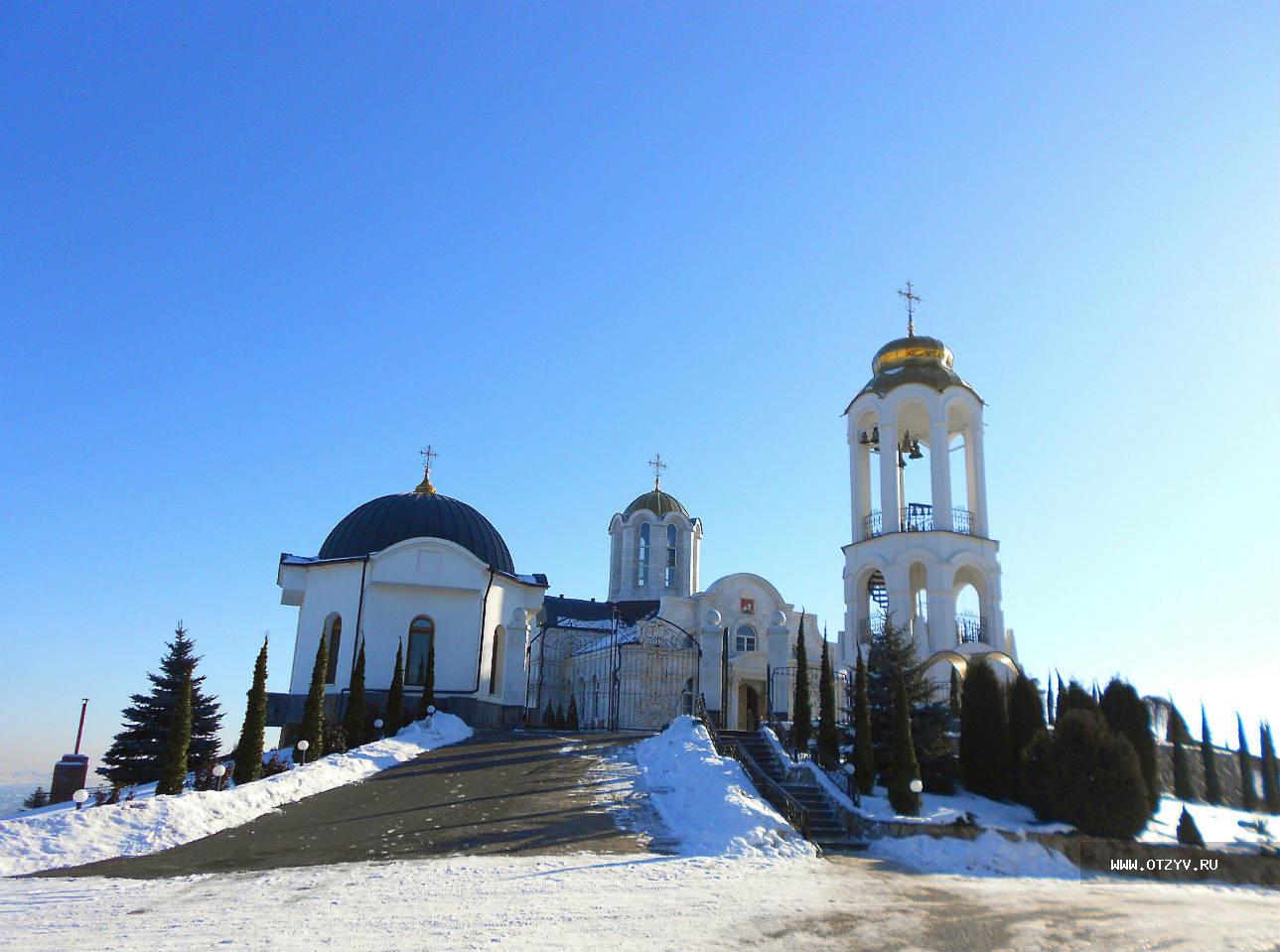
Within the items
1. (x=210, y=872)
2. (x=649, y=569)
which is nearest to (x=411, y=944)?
(x=210, y=872)

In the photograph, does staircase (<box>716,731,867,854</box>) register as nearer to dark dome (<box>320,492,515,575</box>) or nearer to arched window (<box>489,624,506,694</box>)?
arched window (<box>489,624,506,694</box>)

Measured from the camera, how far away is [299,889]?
923 cm

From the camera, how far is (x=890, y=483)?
27125mm

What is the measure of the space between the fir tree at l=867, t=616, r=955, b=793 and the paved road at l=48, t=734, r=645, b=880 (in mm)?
5401

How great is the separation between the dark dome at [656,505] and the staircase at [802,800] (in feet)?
95.9

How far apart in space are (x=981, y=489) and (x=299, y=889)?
2234cm

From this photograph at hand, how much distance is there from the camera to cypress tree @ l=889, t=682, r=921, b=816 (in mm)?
15461

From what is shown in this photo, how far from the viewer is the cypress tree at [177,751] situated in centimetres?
1476

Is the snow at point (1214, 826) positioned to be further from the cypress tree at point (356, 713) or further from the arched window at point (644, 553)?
the arched window at point (644, 553)

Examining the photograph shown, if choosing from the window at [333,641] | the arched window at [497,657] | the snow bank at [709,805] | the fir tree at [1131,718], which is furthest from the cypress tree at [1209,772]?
the window at [333,641]

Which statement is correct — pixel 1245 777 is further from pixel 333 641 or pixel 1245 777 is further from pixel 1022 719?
pixel 333 641

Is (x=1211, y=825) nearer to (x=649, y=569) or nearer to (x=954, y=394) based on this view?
(x=954, y=394)

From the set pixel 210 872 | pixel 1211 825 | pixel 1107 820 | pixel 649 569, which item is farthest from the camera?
pixel 649 569

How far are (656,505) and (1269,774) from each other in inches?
1181
